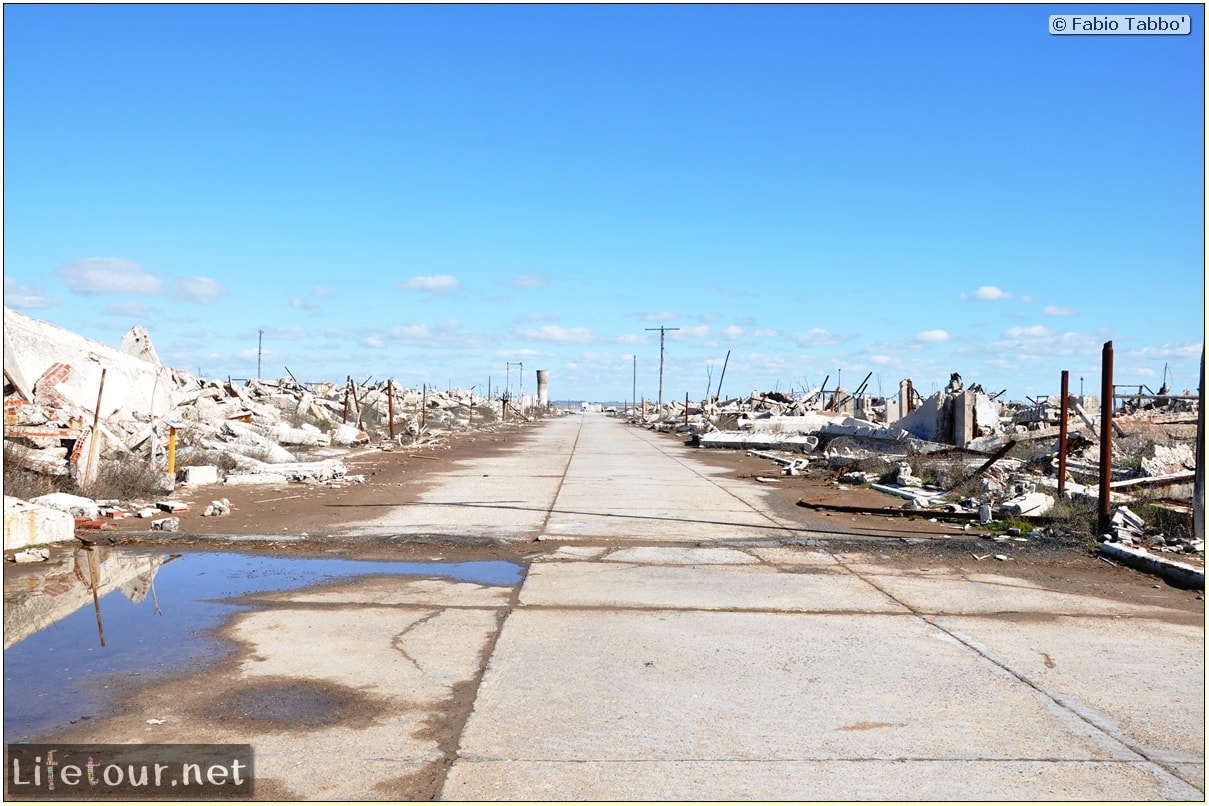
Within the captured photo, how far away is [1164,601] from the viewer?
805cm

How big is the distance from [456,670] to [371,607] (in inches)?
76.7

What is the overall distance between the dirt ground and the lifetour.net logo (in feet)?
17.7

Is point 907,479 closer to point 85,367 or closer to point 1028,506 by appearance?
point 1028,506

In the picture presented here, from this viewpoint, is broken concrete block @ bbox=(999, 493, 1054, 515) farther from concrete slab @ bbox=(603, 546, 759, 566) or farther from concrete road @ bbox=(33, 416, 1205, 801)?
concrete slab @ bbox=(603, 546, 759, 566)

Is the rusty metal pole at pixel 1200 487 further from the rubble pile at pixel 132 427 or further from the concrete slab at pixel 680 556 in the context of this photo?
the rubble pile at pixel 132 427

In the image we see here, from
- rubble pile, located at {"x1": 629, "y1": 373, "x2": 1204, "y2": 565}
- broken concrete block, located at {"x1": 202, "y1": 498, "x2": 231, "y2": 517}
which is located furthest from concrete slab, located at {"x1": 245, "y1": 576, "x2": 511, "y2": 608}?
rubble pile, located at {"x1": 629, "y1": 373, "x2": 1204, "y2": 565}

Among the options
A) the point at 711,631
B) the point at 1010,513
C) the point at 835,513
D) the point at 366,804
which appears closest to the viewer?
the point at 366,804

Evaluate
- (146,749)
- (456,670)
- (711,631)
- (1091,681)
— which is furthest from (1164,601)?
(146,749)

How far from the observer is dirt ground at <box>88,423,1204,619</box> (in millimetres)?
9445

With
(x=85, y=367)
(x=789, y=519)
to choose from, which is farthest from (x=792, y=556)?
(x=85, y=367)

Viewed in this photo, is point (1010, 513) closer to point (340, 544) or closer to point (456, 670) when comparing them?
point (340, 544)

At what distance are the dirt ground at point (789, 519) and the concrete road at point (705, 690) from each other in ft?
2.15

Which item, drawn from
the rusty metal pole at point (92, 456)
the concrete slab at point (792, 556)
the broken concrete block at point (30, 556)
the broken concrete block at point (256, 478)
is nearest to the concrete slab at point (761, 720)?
the concrete slab at point (792, 556)

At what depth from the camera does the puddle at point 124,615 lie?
511cm
